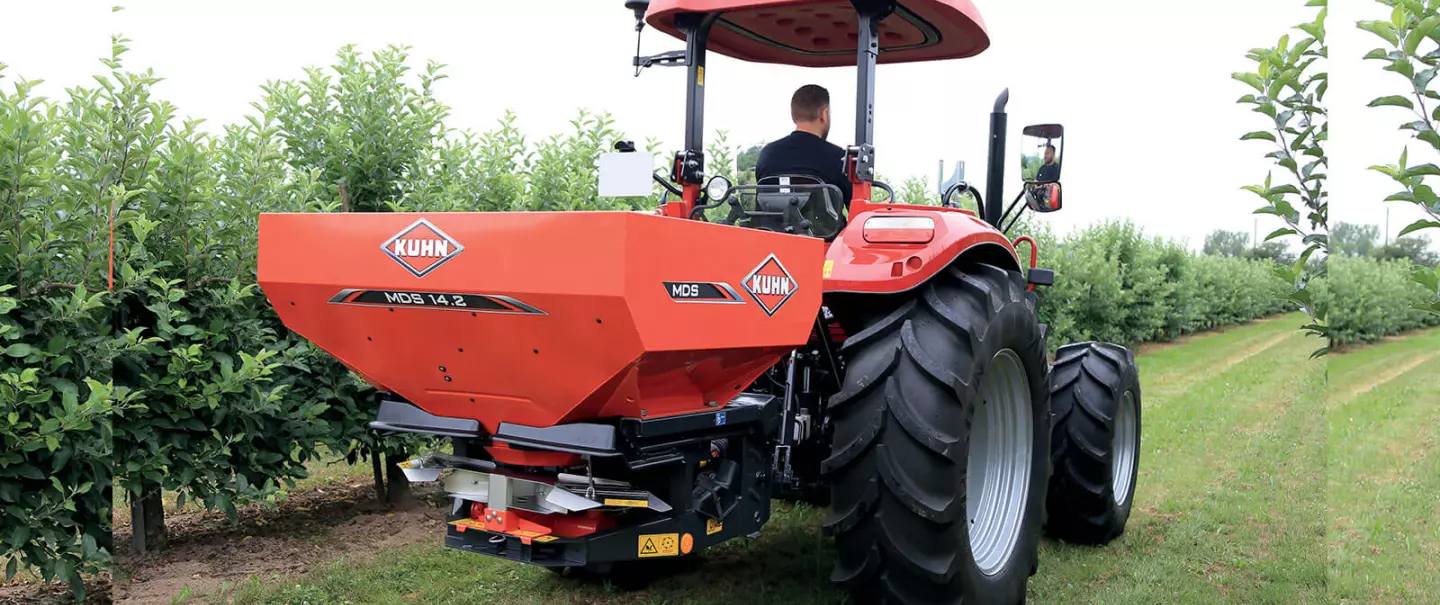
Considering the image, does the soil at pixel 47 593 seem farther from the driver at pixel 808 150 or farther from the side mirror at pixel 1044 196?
the side mirror at pixel 1044 196

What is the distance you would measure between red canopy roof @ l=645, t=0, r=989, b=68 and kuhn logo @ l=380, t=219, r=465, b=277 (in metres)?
1.78

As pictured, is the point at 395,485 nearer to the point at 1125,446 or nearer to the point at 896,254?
the point at 896,254

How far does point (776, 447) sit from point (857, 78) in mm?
1543

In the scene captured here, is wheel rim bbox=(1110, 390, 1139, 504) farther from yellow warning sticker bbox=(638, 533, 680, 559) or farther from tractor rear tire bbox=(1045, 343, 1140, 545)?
yellow warning sticker bbox=(638, 533, 680, 559)

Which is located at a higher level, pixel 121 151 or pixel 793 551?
pixel 121 151

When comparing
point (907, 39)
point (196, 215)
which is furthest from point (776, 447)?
point (196, 215)

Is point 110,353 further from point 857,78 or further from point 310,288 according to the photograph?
point 857,78

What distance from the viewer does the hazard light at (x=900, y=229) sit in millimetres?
3871

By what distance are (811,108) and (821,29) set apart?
27.2 inches

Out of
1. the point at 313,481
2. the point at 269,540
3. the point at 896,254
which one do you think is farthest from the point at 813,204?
the point at 313,481

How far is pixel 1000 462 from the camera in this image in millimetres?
4512

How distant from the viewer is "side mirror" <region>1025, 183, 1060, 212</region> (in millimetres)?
4785

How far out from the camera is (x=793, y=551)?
17.2 feet

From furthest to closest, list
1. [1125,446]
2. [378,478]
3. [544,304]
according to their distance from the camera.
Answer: [378,478] → [1125,446] → [544,304]
